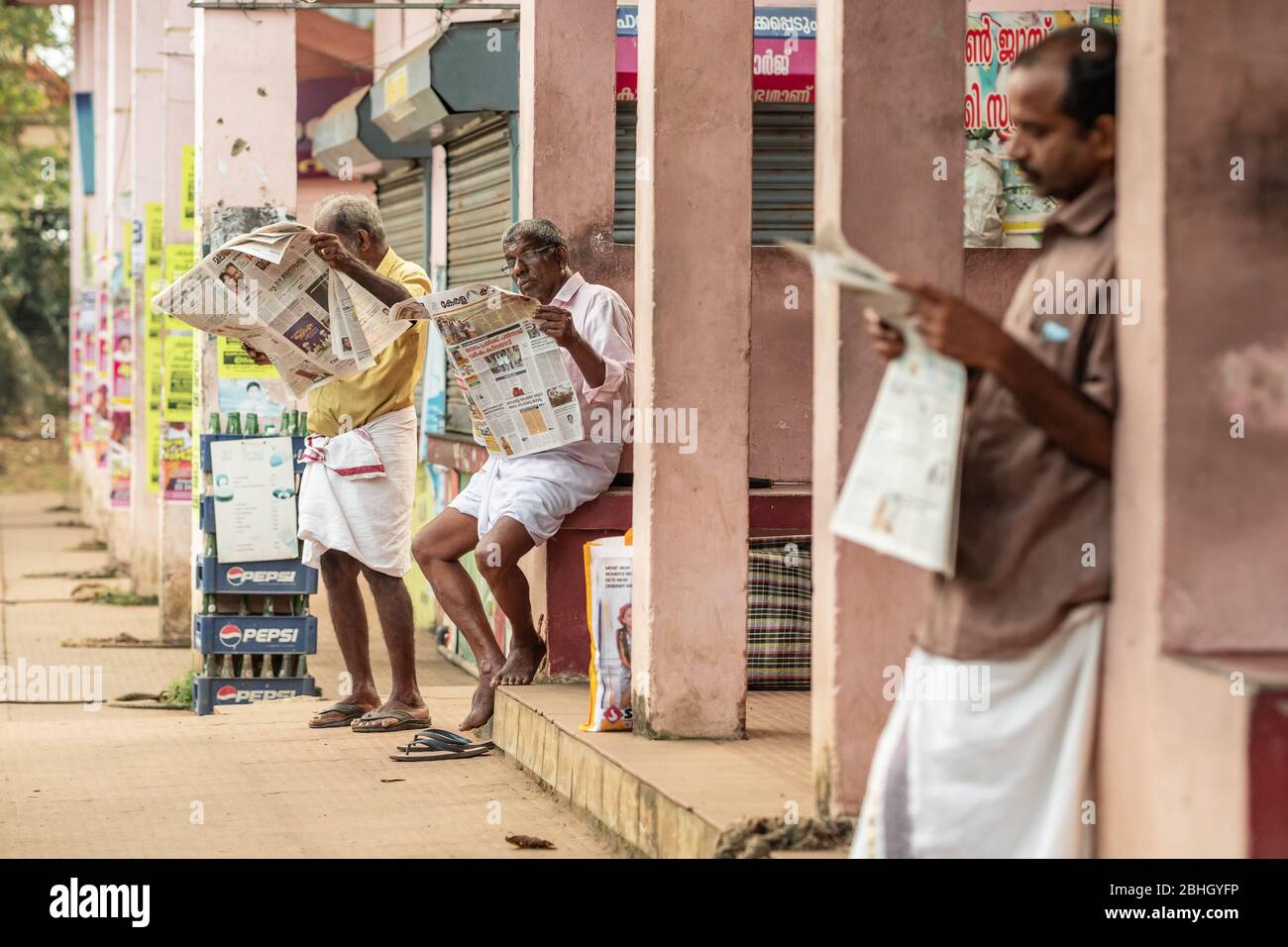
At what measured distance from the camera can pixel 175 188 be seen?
1102 cm

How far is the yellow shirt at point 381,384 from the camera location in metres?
7.08

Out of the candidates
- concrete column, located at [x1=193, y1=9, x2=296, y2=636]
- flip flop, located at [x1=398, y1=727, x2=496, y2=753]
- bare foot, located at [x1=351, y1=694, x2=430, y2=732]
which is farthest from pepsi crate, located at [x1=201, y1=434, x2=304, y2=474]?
flip flop, located at [x1=398, y1=727, x2=496, y2=753]

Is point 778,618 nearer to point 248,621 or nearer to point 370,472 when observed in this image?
point 370,472

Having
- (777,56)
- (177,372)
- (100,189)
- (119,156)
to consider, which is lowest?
(177,372)

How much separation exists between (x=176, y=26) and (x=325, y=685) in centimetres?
392

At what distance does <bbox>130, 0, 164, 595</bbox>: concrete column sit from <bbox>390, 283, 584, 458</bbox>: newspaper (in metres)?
6.74

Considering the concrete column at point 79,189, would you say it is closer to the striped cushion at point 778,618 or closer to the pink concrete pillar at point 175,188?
the pink concrete pillar at point 175,188

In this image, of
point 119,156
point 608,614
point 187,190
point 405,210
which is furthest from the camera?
point 119,156

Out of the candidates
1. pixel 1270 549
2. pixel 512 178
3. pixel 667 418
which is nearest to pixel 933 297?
pixel 1270 549

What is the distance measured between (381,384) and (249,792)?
169 centimetres

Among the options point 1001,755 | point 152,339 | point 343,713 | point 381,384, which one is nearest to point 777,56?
point 381,384

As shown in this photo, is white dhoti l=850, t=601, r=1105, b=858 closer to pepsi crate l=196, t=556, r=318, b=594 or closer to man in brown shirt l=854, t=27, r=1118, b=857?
man in brown shirt l=854, t=27, r=1118, b=857

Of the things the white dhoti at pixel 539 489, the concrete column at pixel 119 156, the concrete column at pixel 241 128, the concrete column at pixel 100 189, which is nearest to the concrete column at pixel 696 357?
the white dhoti at pixel 539 489
